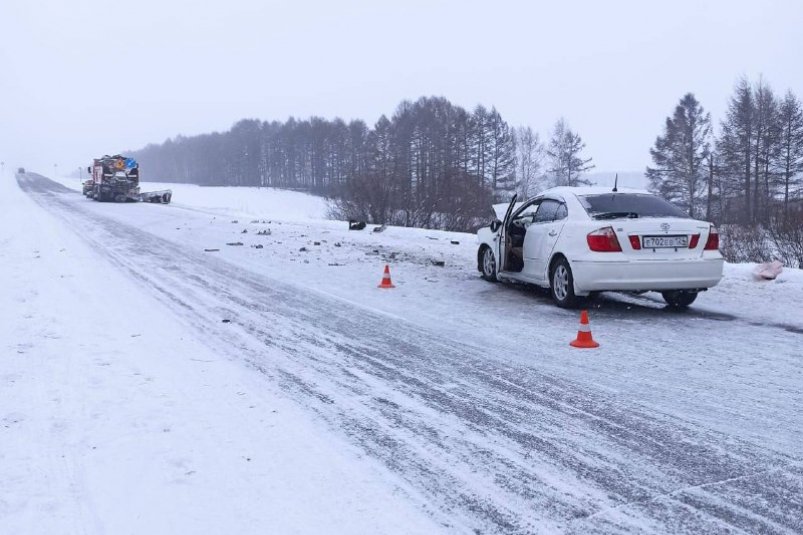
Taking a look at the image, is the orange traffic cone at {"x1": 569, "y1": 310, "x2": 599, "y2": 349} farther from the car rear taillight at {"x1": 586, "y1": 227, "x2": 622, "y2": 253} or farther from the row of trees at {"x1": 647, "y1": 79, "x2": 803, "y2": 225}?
the row of trees at {"x1": 647, "y1": 79, "x2": 803, "y2": 225}

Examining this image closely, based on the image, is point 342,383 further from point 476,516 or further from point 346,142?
point 346,142

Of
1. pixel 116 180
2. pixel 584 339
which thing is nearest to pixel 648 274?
pixel 584 339

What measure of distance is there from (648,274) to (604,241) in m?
0.63

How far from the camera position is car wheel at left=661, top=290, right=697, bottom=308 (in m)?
8.27

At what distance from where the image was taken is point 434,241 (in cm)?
1798

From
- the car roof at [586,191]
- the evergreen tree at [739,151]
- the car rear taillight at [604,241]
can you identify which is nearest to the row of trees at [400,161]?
the evergreen tree at [739,151]

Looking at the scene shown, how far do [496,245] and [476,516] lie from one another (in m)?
7.61

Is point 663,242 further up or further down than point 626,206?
further down

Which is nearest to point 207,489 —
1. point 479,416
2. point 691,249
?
point 479,416

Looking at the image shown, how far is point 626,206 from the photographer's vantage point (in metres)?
8.07

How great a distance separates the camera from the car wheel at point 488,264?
10617mm

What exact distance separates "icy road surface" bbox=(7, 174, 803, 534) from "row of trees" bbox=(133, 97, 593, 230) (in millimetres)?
21664

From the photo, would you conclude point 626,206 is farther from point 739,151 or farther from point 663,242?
point 739,151

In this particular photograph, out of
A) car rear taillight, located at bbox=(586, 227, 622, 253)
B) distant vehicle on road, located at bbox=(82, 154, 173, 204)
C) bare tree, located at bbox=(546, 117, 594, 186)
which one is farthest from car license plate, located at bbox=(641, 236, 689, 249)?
bare tree, located at bbox=(546, 117, 594, 186)
